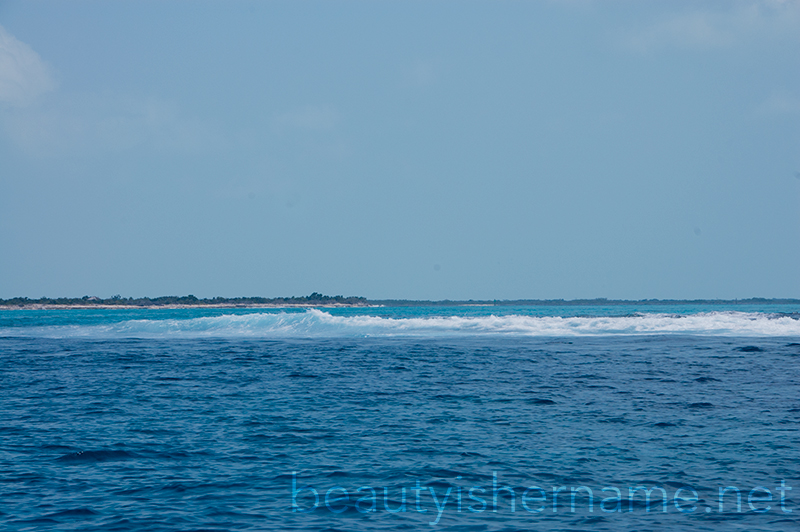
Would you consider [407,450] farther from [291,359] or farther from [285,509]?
[291,359]

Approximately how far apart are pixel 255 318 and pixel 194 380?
138 ft

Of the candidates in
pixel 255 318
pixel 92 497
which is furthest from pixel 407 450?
pixel 255 318

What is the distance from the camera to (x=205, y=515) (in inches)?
348

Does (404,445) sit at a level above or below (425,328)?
below

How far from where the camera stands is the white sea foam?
47.7m

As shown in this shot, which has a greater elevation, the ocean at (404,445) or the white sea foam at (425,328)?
the white sea foam at (425,328)

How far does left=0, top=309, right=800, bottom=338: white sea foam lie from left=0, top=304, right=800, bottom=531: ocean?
20.2 metres

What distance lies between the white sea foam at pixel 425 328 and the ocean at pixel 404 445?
20.2 m

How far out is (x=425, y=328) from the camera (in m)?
55.4

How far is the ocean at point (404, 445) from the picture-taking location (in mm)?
8969

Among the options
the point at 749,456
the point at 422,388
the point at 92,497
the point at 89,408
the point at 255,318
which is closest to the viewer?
the point at 92,497

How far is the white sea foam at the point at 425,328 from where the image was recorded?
47.7 metres

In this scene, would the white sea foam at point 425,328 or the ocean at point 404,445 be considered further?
the white sea foam at point 425,328

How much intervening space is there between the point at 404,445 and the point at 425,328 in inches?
1693
